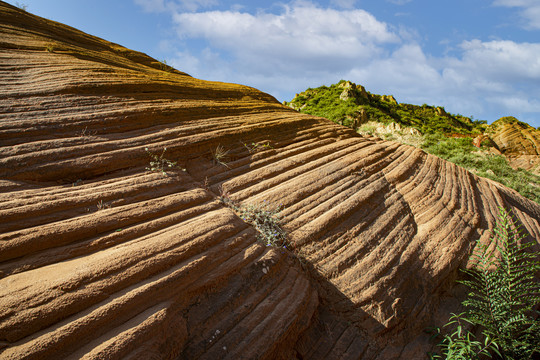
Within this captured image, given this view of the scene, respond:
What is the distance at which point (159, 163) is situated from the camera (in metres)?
4.35

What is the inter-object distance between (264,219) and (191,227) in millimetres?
1020

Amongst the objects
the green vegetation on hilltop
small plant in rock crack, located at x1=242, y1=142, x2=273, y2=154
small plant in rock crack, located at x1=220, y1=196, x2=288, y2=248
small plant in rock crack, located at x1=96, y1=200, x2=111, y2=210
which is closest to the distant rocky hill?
the green vegetation on hilltop

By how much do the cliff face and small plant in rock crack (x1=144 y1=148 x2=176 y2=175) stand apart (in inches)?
1.8

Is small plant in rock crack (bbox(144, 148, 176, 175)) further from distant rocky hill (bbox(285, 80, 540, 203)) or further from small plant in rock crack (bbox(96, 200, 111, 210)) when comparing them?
distant rocky hill (bbox(285, 80, 540, 203))

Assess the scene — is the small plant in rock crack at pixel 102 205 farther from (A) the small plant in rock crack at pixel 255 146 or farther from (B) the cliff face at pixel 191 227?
(A) the small plant in rock crack at pixel 255 146

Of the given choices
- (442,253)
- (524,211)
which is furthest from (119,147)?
Result: (524,211)

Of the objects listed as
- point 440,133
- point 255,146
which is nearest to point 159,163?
point 255,146

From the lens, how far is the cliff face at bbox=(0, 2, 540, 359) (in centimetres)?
248

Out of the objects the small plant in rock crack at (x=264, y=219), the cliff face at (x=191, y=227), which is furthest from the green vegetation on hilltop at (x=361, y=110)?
the small plant in rock crack at (x=264, y=219)

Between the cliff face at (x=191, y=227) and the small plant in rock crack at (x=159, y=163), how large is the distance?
0.05 m

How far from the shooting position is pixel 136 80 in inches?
229

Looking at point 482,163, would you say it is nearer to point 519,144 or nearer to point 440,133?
point 440,133

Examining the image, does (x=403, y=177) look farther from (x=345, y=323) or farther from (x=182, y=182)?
(x=182, y=182)

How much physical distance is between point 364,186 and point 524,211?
5.30m
